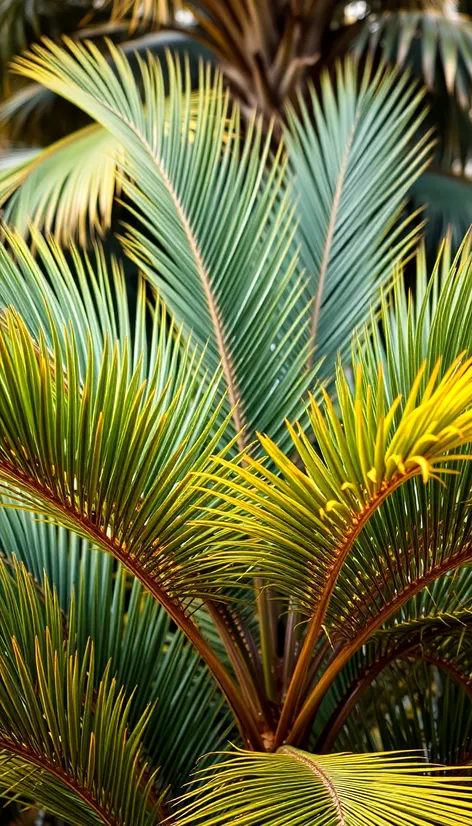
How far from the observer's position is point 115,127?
1.36 meters

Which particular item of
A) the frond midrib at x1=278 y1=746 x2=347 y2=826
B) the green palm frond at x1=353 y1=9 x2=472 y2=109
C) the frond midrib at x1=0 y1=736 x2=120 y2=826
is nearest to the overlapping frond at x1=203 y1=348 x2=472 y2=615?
the frond midrib at x1=278 y1=746 x2=347 y2=826

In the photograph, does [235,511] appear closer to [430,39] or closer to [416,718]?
[416,718]

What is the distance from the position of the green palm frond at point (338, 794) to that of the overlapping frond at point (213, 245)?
467 millimetres

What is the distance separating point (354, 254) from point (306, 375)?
1.09 feet

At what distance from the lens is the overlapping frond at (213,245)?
121cm

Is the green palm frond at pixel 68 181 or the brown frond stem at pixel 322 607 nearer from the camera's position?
the brown frond stem at pixel 322 607

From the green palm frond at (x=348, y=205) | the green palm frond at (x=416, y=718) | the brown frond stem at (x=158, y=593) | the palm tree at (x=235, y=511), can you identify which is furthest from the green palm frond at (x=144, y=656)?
the green palm frond at (x=348, y=205)

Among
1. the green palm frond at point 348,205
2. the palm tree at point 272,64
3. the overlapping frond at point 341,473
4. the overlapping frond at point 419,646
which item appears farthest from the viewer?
the palm tree at point 272,64

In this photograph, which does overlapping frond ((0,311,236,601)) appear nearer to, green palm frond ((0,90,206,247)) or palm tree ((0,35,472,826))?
palm tree ((0,35,472,826))

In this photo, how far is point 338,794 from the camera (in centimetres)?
74

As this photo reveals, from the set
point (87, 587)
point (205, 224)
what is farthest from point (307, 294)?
point (87, 587)

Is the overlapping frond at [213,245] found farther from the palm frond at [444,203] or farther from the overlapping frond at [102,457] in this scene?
the palm frond at [444,203]

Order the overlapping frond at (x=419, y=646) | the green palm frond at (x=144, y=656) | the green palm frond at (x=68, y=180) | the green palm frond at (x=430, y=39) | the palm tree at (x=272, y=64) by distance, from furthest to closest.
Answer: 1. the green palm frond at (x=430, y=39)
2. the palm tree at (x=272, y=64)
3. the green palm frond at (x=68, y=180)
4. the green palm frond at (x=144, y=656)
5. the overlapping frond at (x=419, y=646)

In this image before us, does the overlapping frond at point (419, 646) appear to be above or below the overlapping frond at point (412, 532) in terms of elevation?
below
